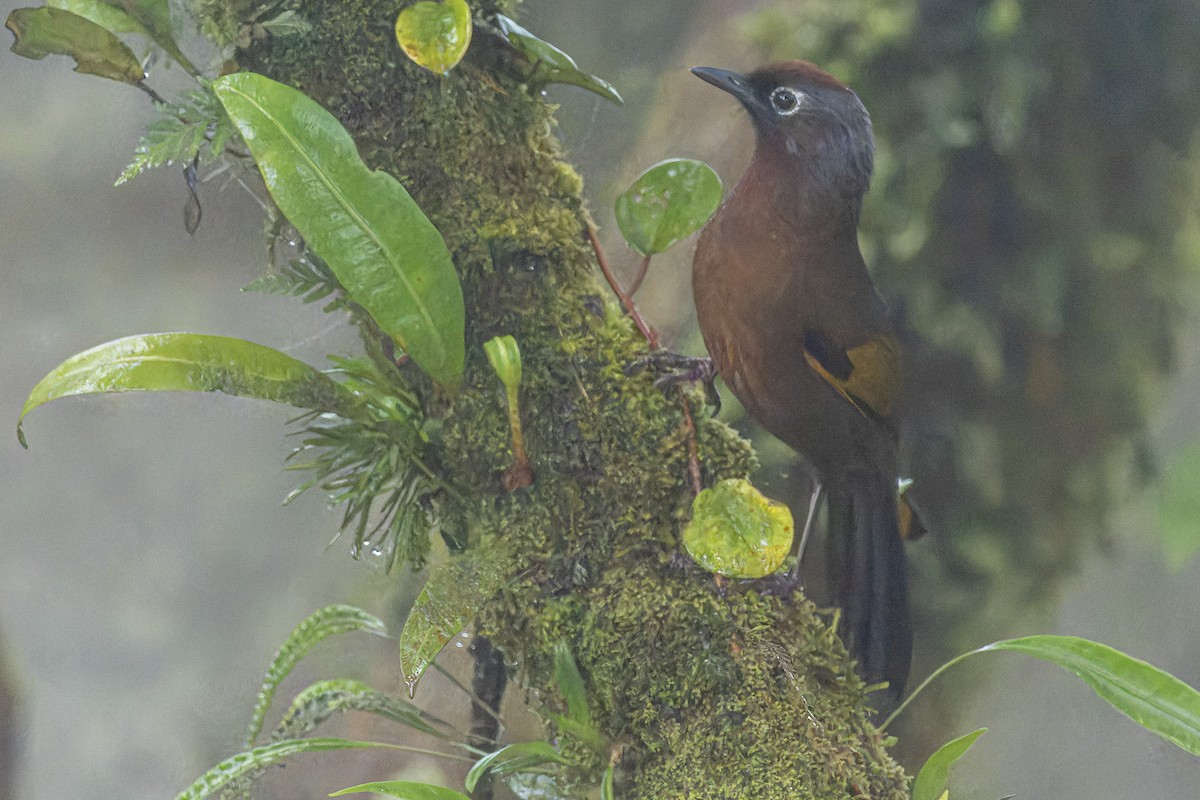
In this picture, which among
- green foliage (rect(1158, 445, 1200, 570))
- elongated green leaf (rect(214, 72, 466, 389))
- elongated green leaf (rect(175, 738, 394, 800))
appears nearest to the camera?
elongated green leaf (rect(214, 72, 466, 389))

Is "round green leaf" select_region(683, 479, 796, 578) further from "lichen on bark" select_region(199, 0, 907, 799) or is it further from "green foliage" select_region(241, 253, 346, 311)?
"green foliage" select_region(241, 253, 346, 311)

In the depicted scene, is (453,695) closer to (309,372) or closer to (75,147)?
(309,372)

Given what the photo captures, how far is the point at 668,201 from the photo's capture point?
0.83 m

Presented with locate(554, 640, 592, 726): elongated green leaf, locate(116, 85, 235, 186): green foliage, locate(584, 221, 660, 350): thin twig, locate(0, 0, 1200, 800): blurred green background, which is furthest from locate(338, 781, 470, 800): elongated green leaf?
locate(116, 85, 235, 186): green foliage

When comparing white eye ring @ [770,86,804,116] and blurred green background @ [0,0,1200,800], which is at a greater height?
white eye ring @ [770,86,804,116]

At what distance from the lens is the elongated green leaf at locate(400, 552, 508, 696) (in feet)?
2.45

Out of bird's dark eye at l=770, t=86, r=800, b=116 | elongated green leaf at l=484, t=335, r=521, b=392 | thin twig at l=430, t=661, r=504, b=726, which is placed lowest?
thin twig at l=430, t=661, r=504, b=726

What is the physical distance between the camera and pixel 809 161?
2.65ft

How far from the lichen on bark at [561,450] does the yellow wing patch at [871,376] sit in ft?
0.41

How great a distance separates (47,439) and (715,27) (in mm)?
919

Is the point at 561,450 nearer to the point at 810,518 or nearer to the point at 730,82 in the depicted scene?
the point at 810,518

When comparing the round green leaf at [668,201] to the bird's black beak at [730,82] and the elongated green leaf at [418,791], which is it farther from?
the elongated green leaf at [418,791]

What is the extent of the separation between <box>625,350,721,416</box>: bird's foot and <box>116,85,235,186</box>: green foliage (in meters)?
0.43

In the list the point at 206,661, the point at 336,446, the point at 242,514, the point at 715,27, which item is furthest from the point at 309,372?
the point at 715,27
